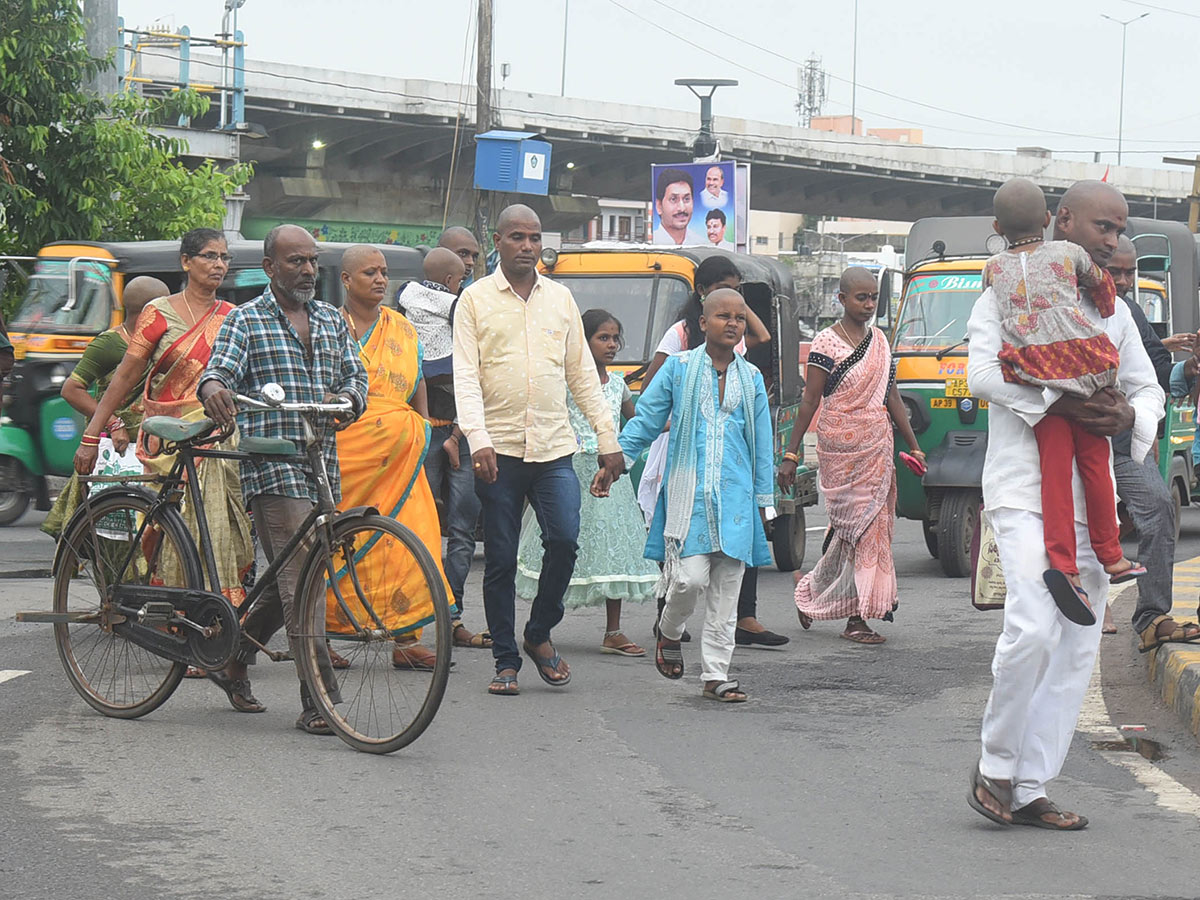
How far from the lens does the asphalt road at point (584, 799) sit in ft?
15.5

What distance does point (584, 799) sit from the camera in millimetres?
5656

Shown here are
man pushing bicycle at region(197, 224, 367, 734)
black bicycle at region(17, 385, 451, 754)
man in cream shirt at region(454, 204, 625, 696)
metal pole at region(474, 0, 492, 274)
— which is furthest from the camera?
metal pole at region(474, 0, 492, 274)

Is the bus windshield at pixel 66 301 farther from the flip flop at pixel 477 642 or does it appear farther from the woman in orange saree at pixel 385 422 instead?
the woman in orange saree at pixel 385 422

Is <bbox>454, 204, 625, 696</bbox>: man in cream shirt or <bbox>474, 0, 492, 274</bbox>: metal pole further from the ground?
<bbox>474, 0, 492, 274</bbox>: metal pole

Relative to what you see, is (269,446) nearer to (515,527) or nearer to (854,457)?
(515,527)

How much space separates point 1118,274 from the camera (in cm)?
852

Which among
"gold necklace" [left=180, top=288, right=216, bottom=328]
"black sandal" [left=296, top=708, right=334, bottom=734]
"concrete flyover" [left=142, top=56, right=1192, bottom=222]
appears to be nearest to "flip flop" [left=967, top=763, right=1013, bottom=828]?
"black sandal" [left=296, top=708, right=334, bottom=734]

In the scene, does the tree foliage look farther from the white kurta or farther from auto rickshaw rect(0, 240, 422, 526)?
the white kurta

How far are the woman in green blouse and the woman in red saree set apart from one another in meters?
0.36

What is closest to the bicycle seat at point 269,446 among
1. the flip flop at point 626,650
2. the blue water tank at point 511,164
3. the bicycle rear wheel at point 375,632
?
the bicycle rear wheel at point 375,632

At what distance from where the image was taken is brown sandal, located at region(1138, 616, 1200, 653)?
8062 millimetres

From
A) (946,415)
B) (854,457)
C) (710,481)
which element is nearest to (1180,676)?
(710,481)

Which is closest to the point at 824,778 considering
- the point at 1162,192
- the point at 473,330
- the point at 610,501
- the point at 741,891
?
the point at 741,891

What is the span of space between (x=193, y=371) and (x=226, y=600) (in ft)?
5.08
